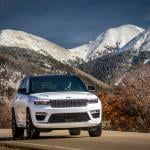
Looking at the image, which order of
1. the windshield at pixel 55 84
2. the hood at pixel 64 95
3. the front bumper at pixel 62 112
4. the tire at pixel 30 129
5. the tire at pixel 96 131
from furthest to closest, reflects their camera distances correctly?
the windshield at pixel 55 84 → the tire at pixel 96 131 → the tire at pixel 30 129 → the hood at pixel 64 95 → the front bumper at pixel 62 112

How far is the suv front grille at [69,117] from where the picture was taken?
17.5m

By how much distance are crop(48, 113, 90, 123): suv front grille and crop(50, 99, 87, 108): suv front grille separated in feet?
0.83

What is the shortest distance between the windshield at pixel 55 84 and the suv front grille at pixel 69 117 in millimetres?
1161

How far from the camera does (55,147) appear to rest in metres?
14.8

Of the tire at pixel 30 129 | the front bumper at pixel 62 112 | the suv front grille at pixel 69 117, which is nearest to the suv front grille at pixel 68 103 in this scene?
Result: the front bumper at pixel 62 112

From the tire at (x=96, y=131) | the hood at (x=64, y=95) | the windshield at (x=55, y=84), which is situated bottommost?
the tire at (x=96, y=131)

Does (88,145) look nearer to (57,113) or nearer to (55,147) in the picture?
(55,147)

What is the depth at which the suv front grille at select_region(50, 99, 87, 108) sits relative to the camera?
17.6 meters

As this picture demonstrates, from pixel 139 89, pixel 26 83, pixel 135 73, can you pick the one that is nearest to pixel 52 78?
pixel 26 83

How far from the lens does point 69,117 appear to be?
17.5 meters

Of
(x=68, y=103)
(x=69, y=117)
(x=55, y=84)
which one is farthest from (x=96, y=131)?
(x=55, y=84)

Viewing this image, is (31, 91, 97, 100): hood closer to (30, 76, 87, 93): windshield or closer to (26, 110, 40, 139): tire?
(30, 76, 87, 93): windshield

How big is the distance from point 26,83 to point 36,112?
A: 244cm

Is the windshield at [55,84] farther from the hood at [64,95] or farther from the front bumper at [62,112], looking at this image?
the front bumper at [62,112]
